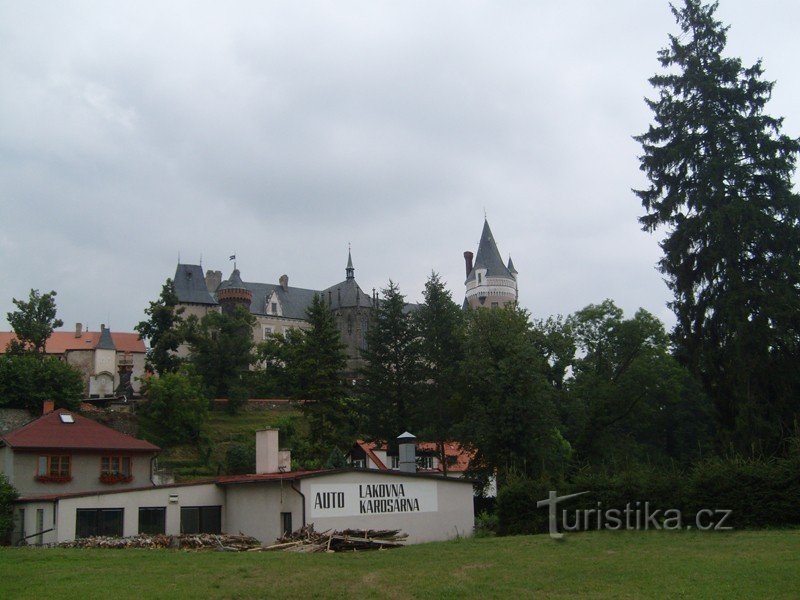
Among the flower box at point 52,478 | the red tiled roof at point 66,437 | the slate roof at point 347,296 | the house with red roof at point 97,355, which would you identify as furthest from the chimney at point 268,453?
the slate roof at point 347,296

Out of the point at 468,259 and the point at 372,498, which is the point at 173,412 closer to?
the point at 372,498

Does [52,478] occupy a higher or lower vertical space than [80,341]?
lower

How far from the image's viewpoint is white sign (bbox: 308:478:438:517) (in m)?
26.3

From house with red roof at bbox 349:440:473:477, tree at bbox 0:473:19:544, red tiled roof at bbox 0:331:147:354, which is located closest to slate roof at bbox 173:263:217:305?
red tiled roof at bbox 0:331:147:354

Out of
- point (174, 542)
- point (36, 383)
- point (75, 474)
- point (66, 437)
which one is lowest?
point (174, 542)

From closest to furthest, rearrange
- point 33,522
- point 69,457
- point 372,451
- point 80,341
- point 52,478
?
point 33,522, point 52,478, point 69,457, point 372,451, point 80,341

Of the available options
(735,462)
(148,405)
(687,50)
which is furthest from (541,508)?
(148,405)

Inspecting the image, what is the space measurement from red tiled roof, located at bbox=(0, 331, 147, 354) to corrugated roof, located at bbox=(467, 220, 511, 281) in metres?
40.7

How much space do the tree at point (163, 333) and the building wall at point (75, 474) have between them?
23.2m

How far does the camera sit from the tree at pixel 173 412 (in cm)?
5112

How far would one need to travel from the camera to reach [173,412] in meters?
51.2

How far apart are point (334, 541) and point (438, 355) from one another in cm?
2855

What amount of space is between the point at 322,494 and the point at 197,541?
163 inches

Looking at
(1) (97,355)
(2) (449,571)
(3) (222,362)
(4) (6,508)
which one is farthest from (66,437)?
(1) (97,355)
